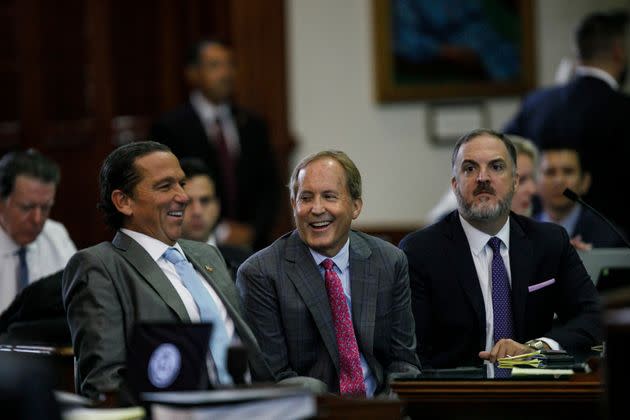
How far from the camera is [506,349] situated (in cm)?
364

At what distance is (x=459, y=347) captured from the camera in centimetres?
386

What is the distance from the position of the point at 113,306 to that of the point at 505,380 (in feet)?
3.71

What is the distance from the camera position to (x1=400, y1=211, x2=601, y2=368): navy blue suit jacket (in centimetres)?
387

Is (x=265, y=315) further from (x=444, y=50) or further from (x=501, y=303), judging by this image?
(x=444, y=50)

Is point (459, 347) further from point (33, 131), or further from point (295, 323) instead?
point (33, 131)

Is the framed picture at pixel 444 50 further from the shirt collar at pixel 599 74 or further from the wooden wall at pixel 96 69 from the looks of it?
the shirt collar at pixel 599 74

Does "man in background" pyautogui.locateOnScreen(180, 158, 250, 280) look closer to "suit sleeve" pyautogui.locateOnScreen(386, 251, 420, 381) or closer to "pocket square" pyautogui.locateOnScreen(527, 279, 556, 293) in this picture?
"suit sleeve" pyautogui.locateOnScreen(386, 251, 420, 381)

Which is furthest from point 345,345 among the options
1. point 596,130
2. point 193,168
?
point 596,130

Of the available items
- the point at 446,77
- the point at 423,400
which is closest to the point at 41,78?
the point at 446,77

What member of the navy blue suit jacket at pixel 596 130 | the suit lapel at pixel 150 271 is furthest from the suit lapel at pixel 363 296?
the navy blue suit jacket at pixel 596 130

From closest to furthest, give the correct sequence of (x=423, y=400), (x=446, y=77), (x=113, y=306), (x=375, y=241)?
(x=423, y=400)
(x=113, y=306)
(x=375, y=241)
(x=446, y=77)

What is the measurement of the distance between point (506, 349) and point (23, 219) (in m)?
2.12

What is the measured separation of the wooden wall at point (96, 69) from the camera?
790cm

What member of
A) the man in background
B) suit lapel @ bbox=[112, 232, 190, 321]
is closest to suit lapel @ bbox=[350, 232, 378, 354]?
suit lapel @ bbox=[112, 232, 190, 321]
